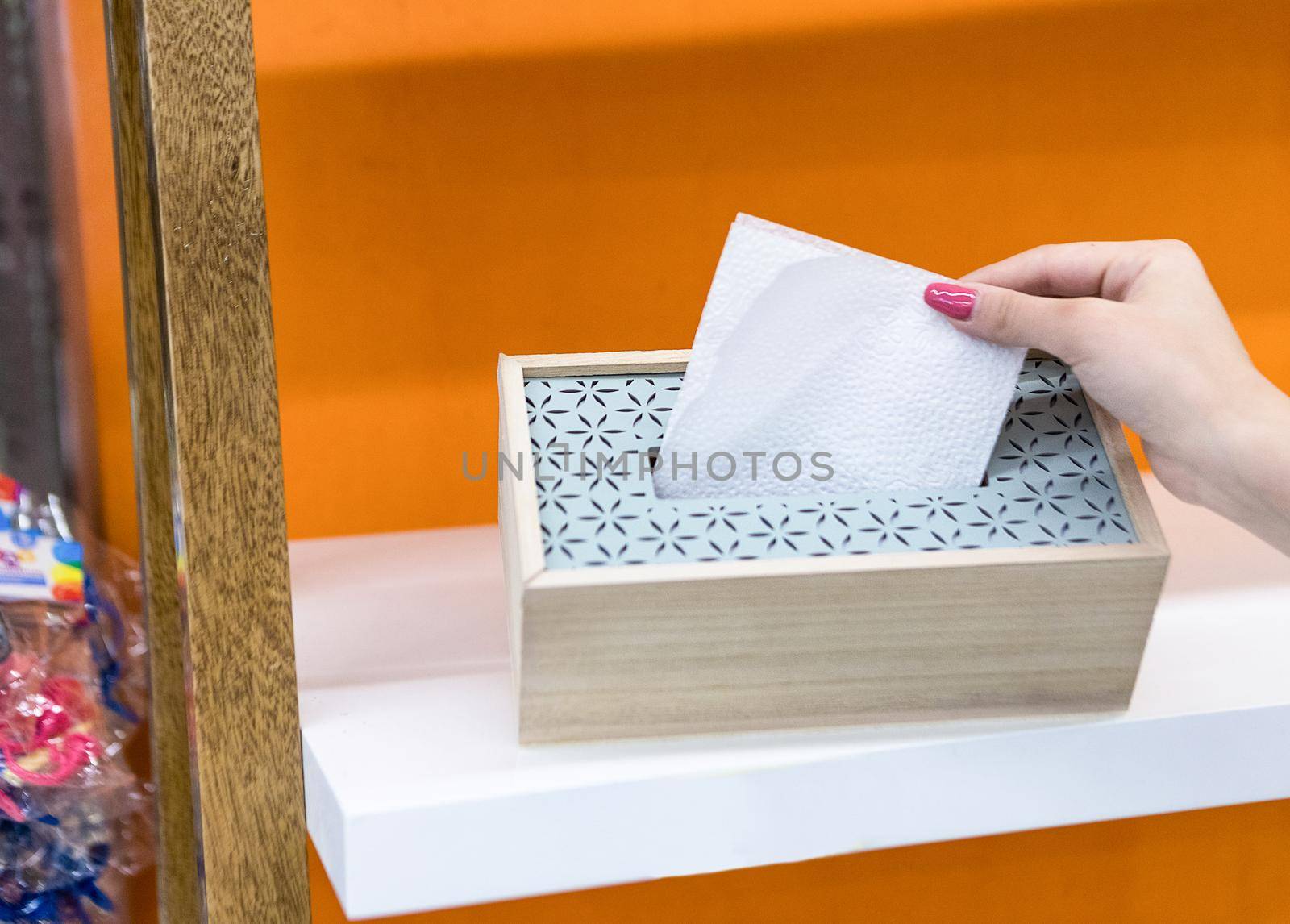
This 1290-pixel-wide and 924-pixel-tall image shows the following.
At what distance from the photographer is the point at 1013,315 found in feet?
1.84

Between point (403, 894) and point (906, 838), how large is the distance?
25 cm

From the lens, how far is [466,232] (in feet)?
3.32

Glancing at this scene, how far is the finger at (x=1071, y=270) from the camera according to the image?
642 mm

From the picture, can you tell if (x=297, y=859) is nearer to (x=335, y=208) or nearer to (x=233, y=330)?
(x=233, y=330)

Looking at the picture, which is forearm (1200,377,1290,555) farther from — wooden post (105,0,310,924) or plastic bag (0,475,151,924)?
plastic bag (0,475,151,924)

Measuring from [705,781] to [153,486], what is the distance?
1.42 feet

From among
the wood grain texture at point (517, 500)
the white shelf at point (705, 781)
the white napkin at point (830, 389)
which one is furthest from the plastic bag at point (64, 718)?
the white napkin at point (830, 389)

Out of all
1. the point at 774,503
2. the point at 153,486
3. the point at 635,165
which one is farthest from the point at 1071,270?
the point at 153,486

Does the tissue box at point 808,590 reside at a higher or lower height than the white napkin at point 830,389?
lower

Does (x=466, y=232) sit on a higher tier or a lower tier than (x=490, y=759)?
higher

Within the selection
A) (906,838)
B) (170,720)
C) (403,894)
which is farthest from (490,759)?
(170,720)

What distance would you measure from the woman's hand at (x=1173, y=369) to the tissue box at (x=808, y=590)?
0.10ft

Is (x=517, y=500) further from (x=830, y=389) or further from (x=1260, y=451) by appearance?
(x=1260, y=451)

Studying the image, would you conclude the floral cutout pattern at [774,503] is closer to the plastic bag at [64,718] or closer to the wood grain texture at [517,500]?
the wood grain texture at [517,500]
